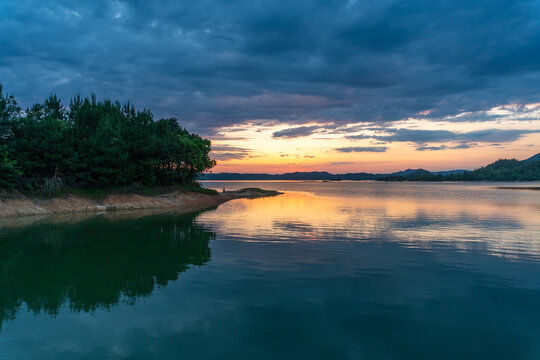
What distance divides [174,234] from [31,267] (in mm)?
13384

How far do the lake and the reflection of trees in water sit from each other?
11 cm

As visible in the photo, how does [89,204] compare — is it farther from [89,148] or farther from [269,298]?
[269,298]

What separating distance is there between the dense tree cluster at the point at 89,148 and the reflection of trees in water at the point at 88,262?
18.8 metres

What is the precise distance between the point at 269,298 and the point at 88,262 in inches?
511

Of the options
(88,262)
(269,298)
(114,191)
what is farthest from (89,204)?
(269,298)

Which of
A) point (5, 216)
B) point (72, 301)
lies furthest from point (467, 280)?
point (5, 216)

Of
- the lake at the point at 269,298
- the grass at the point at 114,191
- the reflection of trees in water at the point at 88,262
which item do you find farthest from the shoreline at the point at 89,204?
the lake at the point at 269,298

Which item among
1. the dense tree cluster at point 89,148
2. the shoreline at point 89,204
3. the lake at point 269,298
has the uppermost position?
the dense tree cluster at point 89,148

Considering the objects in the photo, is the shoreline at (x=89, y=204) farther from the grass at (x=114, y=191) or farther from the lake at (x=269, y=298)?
the lake at (x=269, y=298)

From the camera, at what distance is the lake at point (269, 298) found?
999cm

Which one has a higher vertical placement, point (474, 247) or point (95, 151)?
point (95, 151)

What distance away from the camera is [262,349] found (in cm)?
980

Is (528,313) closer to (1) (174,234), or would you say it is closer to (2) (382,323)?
(2) (382,323)

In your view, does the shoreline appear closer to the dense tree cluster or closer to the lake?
the dense tree cluster
